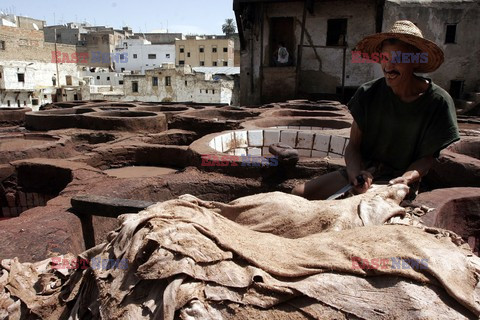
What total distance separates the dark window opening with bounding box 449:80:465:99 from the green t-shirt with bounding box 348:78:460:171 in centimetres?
1288

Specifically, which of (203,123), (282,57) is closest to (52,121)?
(203,123)

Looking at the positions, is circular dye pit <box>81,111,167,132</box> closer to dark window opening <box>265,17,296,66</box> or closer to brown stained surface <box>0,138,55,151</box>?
brown stained surface <box>0,138,55,151</box>

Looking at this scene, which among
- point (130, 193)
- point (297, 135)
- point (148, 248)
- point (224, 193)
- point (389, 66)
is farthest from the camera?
point (297, 135)

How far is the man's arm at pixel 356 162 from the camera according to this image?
7.82 feet

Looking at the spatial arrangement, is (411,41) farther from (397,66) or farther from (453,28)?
(453,28)

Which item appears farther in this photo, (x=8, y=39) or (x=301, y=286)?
(x=8, y=39)

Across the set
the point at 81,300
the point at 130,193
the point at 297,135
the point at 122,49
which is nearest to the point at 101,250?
the point at 81,300

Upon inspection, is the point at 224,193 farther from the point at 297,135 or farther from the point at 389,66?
the point at 389,66

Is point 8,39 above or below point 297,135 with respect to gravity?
above

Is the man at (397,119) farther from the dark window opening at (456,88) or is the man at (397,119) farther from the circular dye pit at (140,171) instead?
the dark window opening at (456,88)

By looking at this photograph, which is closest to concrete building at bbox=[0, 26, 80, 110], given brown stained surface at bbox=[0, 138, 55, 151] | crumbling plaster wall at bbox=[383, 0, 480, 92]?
brown stained surface at bbox=[0, 138, 55, 151]

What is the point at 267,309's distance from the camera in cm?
134

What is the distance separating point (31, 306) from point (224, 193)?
2343mm

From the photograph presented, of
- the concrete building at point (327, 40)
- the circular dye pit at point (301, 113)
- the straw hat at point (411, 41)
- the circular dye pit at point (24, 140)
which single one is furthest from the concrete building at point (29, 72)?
the straw hat at point (411, 41)
